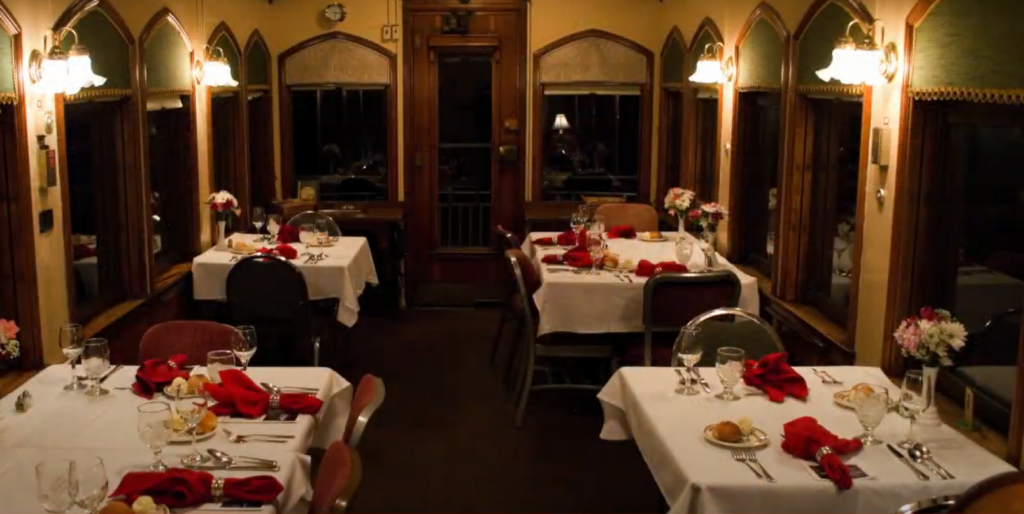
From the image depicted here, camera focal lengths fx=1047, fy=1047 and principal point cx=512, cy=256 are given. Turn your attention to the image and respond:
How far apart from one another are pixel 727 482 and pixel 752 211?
4151mm

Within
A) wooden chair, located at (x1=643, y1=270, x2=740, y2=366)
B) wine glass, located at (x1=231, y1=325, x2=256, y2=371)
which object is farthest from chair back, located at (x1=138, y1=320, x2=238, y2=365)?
wooden chair, located at (x1=643, y1=270, x2=740, y2=366)

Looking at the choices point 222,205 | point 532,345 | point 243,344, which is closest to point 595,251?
point 532,345

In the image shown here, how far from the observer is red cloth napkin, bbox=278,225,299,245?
680cm

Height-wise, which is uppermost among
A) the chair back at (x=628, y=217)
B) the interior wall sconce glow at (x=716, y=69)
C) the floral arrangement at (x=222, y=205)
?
the interior wall sconce glow at (x=716, y=69)

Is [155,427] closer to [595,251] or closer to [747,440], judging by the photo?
[747,440]

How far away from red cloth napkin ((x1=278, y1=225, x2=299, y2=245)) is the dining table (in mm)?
2931

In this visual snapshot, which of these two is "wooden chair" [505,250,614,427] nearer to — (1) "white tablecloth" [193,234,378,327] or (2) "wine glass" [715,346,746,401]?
(1) "white tablecloth" [193,234,378,327]

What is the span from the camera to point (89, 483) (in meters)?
2.51

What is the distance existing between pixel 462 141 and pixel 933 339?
594 centimetres

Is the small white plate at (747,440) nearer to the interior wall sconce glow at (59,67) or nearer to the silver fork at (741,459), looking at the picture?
the silver fork at (741,459)

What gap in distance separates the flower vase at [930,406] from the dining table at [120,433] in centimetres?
195

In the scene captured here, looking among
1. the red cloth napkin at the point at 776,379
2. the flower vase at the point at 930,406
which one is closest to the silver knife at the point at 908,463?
the flower vase at the point at 930,406

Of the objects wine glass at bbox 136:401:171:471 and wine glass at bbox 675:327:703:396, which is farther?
wine glass at bbox 675:327:703:396

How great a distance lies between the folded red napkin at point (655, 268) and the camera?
225 inches
